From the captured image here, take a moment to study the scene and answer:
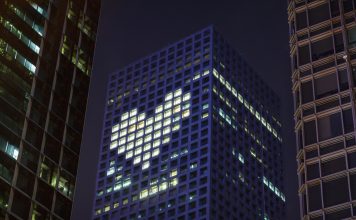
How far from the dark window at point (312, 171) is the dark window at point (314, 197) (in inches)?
50.1

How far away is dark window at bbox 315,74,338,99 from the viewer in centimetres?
8169

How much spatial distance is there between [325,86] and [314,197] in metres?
13.0

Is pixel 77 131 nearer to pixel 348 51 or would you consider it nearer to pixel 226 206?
pixel 348 51

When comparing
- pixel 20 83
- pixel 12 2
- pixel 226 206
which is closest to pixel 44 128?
pixel 20 83

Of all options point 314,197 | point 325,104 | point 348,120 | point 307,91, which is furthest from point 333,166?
point 307,91

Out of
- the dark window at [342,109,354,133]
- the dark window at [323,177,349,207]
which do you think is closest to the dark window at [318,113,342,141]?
the dark window at [342,109,354,133]

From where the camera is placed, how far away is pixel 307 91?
83.6 meters

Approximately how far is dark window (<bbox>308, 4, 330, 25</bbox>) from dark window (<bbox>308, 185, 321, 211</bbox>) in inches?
826

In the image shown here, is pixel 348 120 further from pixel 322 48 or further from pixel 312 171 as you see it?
pixel 322 48

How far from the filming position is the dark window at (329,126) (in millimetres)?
78062

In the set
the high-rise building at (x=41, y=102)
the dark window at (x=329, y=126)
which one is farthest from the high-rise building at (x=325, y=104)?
the high-rise building at (x=41, y=102)

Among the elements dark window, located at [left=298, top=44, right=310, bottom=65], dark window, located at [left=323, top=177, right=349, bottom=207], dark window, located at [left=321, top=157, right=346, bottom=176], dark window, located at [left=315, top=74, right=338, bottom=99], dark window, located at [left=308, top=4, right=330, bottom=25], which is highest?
dark window, located at [left=308, top=4, right=330, bottom=25]

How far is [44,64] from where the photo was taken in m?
86.2

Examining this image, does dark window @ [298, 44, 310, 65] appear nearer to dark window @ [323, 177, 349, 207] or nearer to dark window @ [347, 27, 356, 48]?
dark window @ [347, 27, 356, 48]
